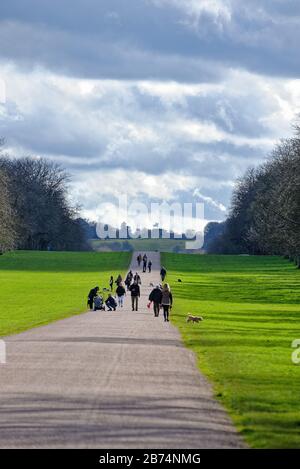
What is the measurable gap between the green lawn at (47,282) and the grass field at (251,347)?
22.1ft

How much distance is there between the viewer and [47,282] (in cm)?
11425

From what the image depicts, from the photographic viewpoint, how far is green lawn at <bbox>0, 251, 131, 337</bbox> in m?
61.9

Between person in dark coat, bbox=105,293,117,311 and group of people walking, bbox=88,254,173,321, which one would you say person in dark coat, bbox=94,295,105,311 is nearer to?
group of people walking, bbox=88,254,173,321

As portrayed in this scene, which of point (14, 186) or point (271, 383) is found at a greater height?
point (14, 186)

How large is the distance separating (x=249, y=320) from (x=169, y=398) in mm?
36092

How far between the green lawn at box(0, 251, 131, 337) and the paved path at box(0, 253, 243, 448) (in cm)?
1191

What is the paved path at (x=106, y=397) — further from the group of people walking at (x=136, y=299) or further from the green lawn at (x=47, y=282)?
the group of people walking at (x=136, y=299)

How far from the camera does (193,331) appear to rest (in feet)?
153

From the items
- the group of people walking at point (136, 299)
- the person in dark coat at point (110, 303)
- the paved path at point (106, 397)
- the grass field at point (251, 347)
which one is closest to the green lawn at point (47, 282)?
the group of people walking at point (136, 299)

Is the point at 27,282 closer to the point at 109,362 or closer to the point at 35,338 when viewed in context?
the point at 35,338

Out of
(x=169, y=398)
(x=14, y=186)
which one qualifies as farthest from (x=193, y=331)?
(x=14, y=186)

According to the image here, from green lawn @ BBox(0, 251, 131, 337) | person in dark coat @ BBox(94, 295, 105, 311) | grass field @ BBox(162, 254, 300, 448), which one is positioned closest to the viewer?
grass field @ BBox(162, 254, 300, 448)

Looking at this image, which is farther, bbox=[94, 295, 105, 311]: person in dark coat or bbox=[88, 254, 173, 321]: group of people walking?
bbox=[94, 295, 105, 311]: person in dark coat

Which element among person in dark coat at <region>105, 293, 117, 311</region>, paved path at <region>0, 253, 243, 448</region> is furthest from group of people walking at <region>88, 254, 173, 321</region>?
paved path at <region>0, 253, 243, 448</region>
